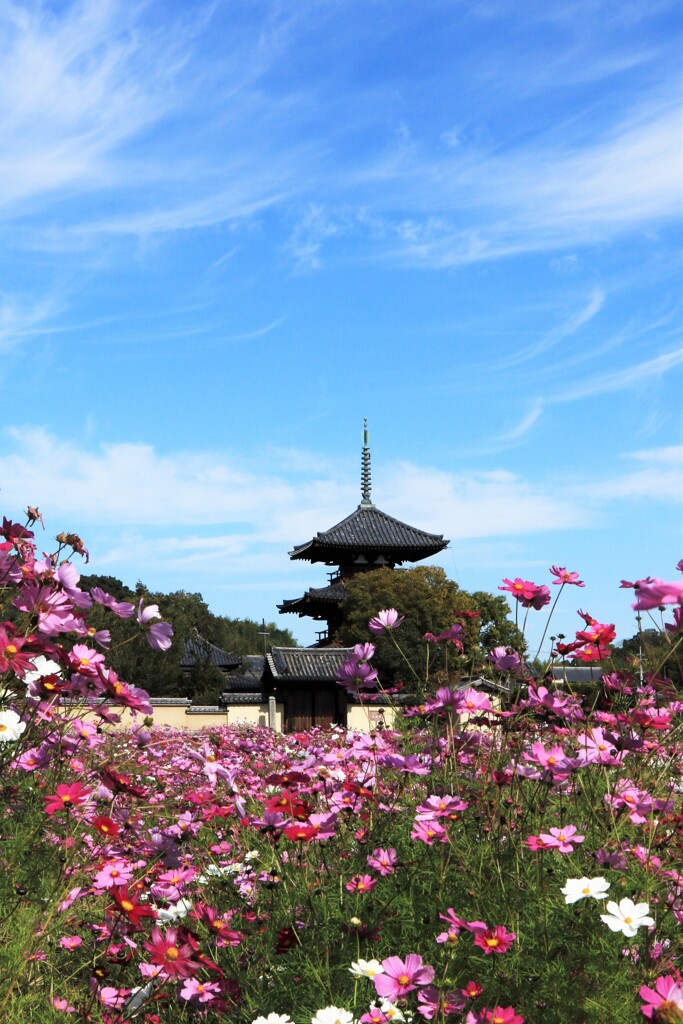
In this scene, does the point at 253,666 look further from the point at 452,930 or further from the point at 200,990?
the point at 452,930

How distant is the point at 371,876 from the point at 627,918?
0.82m

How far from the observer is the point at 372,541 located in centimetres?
3609

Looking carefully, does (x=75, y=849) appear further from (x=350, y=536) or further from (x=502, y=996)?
(x=350, y=536)

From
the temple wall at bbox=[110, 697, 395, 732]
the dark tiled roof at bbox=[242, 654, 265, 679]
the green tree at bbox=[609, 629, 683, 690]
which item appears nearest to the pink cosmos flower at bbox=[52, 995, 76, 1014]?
the green tree at bbox=[609, 629, 683, 690]

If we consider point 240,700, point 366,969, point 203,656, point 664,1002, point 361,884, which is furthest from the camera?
point 203,656

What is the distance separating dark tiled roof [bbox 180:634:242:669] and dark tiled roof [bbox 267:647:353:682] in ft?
24.3

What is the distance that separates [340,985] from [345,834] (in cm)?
67

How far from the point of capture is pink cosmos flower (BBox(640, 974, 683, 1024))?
167 centimetres

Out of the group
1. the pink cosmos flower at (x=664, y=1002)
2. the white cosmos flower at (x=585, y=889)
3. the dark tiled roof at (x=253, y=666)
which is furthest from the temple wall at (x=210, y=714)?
the pink cosmos flower at (x=664, y=1002)

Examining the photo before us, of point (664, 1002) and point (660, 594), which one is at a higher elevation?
point (660, 594)

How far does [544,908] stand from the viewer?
2477mm

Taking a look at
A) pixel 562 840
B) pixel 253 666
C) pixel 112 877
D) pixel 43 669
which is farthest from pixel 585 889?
pixel 253 666

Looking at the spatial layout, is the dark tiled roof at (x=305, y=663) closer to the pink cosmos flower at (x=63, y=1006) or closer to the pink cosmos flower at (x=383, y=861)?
the pink cosmos flower at (x=63, y=1006)

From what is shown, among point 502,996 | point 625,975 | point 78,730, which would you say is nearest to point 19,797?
point 78,730
